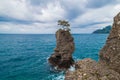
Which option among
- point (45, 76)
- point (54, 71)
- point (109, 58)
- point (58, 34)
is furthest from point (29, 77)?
point (109, 58)

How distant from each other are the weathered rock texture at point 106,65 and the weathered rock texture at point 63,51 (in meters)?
41.0

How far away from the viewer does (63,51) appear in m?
61.4

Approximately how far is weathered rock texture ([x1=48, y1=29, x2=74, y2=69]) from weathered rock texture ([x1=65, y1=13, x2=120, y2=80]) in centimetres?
4103

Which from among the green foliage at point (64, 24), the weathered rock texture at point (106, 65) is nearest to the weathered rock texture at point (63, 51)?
the green foliage at point (64, 24)

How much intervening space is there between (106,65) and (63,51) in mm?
43193

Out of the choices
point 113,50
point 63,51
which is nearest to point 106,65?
point 113,50

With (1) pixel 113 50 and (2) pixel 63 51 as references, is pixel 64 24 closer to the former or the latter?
(2) pixel 63 51

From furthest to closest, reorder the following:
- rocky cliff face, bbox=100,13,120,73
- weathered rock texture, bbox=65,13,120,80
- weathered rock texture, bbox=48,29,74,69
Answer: weathered rock texture, bbox=48,29,74,69 → rocky cliff face, bbox=100,13,120,73 → weathered rock texture, bbox=65,13,120,80

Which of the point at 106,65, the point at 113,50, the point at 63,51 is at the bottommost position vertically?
the point at 63,51

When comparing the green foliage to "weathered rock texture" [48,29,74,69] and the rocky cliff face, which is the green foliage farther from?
the rocky cliff face

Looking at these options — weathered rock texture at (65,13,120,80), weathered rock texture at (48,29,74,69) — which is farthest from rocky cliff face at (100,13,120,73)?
weathered rock texture at (48,29,74,69)

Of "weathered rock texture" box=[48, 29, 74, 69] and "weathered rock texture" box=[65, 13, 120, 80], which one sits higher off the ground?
"weathered rock texture" box=[65, 13, 120, 80]

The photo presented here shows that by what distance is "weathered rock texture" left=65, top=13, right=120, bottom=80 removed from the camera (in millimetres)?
15109

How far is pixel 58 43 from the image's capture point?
6375cm
